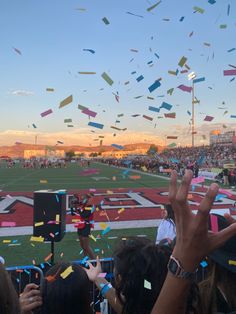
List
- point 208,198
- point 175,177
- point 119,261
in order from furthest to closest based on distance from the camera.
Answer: point 119,261 → point 175,177 → point 208,198

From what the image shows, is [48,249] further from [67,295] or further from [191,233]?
[191,233]

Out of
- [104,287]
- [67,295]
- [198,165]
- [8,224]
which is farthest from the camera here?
[198,165]

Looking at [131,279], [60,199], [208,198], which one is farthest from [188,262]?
[60,199]

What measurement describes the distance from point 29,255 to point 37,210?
1.36 metres

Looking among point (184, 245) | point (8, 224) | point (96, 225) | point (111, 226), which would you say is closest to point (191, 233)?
point (184, 245)

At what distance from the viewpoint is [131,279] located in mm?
1824

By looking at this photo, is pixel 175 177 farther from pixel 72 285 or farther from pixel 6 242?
pixel 6 242

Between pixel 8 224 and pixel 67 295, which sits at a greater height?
pixel 67 295

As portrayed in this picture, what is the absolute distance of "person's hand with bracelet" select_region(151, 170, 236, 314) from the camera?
4.35 ft

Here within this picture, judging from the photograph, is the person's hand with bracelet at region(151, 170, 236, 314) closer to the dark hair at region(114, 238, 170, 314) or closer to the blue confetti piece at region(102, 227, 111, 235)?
the dark hair at region(114, 238, 170, 314)

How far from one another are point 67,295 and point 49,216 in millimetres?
4805

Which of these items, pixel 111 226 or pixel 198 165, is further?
pixel 198 165

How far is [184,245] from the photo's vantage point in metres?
1.36

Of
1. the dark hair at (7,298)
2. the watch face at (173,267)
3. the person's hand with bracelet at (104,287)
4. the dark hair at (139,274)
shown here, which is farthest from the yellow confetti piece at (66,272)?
the watch face at (173,267)
